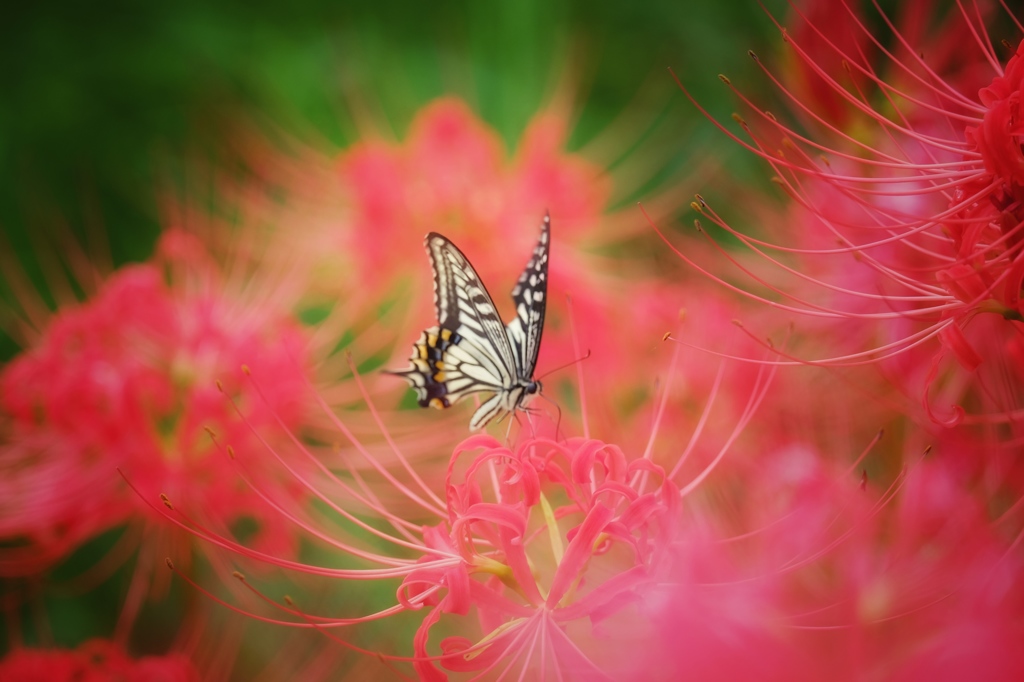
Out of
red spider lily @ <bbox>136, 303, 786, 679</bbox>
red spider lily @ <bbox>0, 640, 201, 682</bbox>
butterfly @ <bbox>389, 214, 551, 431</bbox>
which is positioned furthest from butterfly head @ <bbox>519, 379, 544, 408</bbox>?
red spider lily @ <bbox>0, 640, 201, 682</bbox>

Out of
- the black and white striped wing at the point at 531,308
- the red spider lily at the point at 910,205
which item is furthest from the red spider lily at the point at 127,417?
the red spider lily at the point at 910,205

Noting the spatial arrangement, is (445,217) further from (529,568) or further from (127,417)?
(529,568)

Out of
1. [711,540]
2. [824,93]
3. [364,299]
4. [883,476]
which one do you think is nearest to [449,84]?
[364,299]

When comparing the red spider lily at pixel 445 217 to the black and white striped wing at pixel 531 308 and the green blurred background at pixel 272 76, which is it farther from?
the black and white striped wing at pixel 531 308

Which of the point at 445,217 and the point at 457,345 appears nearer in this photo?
the point at 457,345

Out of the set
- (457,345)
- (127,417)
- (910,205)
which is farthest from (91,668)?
(910,205)

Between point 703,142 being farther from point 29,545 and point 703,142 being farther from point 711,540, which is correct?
point 29,545
